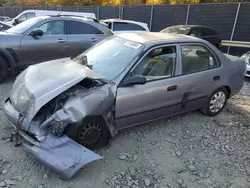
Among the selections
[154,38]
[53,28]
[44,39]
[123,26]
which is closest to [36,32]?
[44,39]

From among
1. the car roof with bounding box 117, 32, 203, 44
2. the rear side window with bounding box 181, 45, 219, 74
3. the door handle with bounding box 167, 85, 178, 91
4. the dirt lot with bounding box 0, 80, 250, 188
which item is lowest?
the dirt lot with bounding box 0, 80, 250, 188

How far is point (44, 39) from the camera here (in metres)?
5.91

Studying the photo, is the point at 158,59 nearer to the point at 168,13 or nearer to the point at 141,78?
the point at 141,78

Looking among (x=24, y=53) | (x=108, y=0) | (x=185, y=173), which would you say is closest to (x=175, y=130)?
(x=185, y=173)

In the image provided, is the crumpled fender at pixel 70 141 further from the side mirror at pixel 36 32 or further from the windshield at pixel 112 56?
the side mirror at pixel 36 32

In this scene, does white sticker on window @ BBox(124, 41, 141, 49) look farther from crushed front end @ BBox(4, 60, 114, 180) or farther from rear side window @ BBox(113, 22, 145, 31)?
rear side window @ BBox(113, 22, 145, 31)

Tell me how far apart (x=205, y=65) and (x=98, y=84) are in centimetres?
207

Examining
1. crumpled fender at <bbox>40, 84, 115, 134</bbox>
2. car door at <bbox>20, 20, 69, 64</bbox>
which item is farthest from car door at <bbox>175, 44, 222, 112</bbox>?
car door at <bbox>20, 20, 69, 64</bbox>

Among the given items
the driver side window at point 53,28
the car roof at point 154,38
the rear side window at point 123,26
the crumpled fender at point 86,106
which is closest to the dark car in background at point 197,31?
the rear side window at point 123,26

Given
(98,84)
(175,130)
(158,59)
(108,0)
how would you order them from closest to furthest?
(98,84) < (158,59) < (175,130) < (108,0)

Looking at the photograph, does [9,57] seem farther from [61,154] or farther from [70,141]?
[61,154]

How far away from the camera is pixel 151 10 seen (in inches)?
608

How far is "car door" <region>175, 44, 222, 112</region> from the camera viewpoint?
386 cm

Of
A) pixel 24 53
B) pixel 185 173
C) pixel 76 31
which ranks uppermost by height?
pixel 76 31
